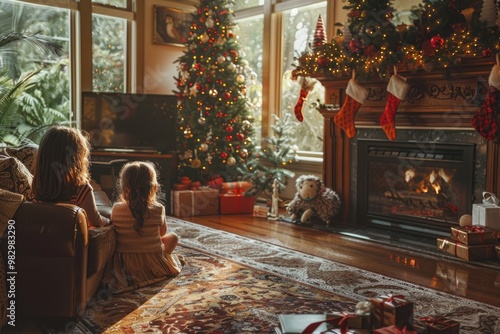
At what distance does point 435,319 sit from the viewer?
6.67 ft

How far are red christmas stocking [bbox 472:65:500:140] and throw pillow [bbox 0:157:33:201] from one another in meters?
3.33

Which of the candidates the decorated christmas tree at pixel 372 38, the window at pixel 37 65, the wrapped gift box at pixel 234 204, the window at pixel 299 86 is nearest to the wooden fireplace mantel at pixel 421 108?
the decorated christmas tree at pixel 372 38

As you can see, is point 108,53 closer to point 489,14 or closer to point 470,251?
point 489,14

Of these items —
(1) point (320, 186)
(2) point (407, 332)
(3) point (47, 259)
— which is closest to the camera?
(2) point (407, 332)

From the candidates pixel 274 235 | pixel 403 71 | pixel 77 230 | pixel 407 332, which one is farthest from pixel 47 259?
pixel 403 71

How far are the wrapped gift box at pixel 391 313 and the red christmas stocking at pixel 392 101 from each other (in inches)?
119

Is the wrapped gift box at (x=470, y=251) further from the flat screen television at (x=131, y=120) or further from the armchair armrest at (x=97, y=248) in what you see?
the flat screen television at (x=131, y=120)

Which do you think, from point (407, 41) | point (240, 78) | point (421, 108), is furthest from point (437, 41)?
point (240, 78)

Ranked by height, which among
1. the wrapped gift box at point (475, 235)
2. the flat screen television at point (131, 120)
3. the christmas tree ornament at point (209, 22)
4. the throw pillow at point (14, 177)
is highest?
the christmas tree ornament at point (209, 22)

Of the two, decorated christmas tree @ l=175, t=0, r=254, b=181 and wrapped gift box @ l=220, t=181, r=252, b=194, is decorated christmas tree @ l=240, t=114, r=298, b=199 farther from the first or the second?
decorated christmas tree @ l=175, t=0, r=254, b=181

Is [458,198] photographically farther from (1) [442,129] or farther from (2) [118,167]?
(2) [118,167]

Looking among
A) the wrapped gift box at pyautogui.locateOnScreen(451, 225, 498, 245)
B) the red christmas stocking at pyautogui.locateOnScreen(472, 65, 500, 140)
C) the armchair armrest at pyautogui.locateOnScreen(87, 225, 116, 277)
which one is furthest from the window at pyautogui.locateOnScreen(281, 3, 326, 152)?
the armchair armrest at pyautogui.locateOnScreen(87, 225, 116, 277)

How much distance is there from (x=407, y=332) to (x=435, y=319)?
0.19m

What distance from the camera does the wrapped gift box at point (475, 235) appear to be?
424cm
